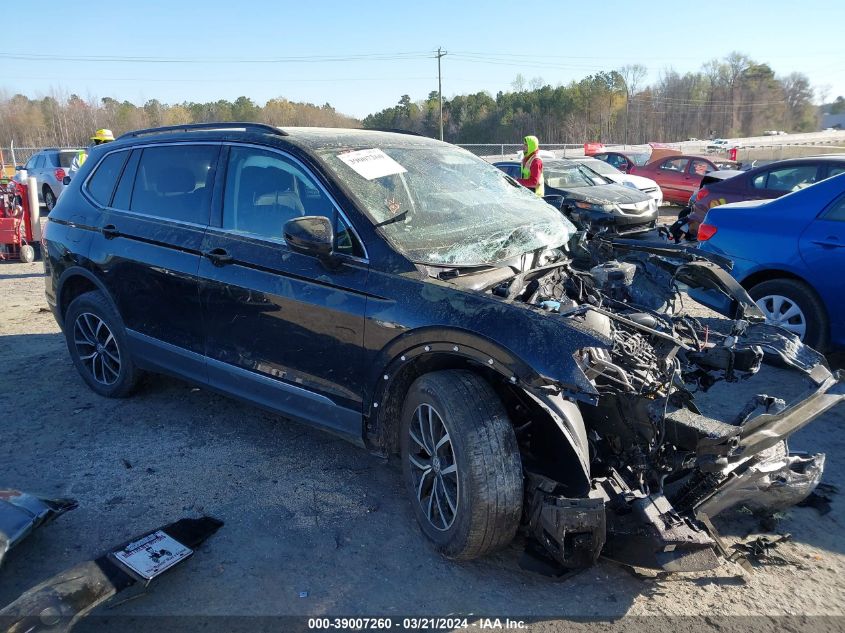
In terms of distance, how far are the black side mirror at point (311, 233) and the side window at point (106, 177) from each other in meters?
2.21

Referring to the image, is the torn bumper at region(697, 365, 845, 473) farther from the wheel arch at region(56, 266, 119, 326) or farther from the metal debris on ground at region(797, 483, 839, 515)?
the wheel arch at region(56, 266, 119, 326)

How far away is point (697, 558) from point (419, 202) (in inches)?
87.9

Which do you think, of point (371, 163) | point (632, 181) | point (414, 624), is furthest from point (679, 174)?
point (414, 624)

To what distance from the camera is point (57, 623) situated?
7.90 feet

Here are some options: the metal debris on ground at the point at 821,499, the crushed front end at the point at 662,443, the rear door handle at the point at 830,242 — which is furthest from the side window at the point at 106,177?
the rear door handle at the point at 830,242

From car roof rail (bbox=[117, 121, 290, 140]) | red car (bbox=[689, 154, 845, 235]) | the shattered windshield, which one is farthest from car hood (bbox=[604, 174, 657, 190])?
car roof rail (bbox=[117, 121, 290, 140])

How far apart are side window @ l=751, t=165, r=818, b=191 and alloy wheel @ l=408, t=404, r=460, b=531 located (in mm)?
8945

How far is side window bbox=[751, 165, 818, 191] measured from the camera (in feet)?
31.7

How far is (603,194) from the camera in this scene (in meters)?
12.2

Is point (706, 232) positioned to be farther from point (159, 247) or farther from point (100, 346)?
point (100, 346)

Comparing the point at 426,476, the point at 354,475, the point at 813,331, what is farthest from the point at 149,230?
the point at 813,331

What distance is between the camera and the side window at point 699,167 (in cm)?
1739

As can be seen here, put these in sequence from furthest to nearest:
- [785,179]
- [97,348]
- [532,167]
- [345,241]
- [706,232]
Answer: [785,179] < [532,167] < [706,232] < [97,348] < [345,241]

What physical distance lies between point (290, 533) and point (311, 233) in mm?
1507
